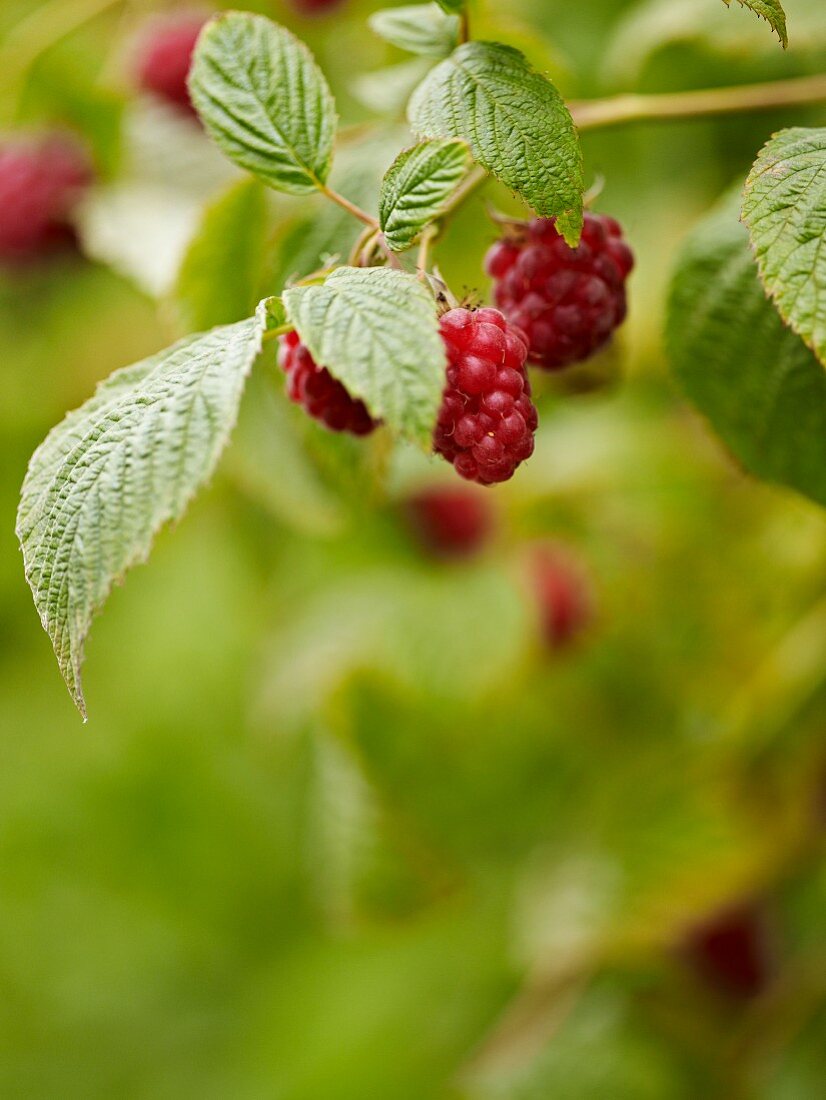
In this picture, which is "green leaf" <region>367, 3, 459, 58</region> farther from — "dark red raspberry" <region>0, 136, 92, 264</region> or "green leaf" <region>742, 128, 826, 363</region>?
"dark red raspberry" <region>0, 136, 92, 264</region>

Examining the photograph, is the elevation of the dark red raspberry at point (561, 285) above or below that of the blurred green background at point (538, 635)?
above

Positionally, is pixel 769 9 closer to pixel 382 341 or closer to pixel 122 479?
pixel 382 341

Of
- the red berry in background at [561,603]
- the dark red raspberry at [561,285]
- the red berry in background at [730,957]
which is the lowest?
the red berry in background at [730,957]

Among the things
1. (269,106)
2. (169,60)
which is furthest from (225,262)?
(169,60)

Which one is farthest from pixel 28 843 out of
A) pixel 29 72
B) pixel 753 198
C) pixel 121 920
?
pixel 753 198

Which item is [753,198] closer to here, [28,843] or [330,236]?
[330,236]

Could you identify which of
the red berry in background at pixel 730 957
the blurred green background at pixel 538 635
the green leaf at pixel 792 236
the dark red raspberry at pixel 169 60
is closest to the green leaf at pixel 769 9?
the green leaf at pixel 792 236

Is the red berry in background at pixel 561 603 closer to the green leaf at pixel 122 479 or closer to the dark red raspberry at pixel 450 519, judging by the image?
the dark red raspberry at pixel 450 519
